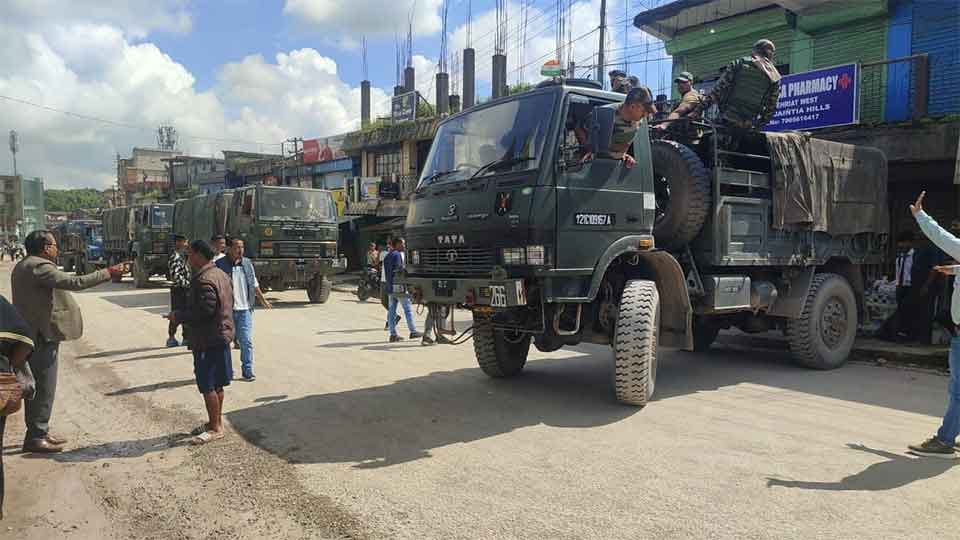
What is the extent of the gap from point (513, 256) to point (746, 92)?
3.85 metres

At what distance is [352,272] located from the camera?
26984mm

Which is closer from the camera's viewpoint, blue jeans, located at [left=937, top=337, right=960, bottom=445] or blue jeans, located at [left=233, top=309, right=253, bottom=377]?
blue jeans, located at [left=937, top=337, right=960, bottom=445]

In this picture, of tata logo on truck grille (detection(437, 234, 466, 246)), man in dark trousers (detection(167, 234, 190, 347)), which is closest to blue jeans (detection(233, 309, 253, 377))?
man in dark trousers (detection(167, 234, 190, 347))

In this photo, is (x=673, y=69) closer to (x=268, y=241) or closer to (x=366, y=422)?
(x=268, y=241)

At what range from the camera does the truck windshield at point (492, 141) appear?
5.57 metres

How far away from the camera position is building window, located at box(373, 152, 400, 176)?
28.5 m

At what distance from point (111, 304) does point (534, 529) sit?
16112 mm

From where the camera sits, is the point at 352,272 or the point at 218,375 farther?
the point at 352,272

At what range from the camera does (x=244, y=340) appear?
24.7ft

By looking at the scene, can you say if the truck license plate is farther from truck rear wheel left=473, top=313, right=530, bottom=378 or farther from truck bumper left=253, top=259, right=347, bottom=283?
truck bumper left=253, top=259, right=347, bottom=283

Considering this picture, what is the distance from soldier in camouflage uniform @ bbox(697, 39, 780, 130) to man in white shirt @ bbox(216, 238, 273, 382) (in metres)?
5.71

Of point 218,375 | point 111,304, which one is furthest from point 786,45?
point 111,304

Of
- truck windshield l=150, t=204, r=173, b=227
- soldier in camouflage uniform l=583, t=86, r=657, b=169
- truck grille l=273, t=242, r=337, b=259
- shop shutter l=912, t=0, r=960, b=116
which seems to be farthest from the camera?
truck windshield l=150, t=204, r=173, b=227

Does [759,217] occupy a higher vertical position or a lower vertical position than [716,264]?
higher
